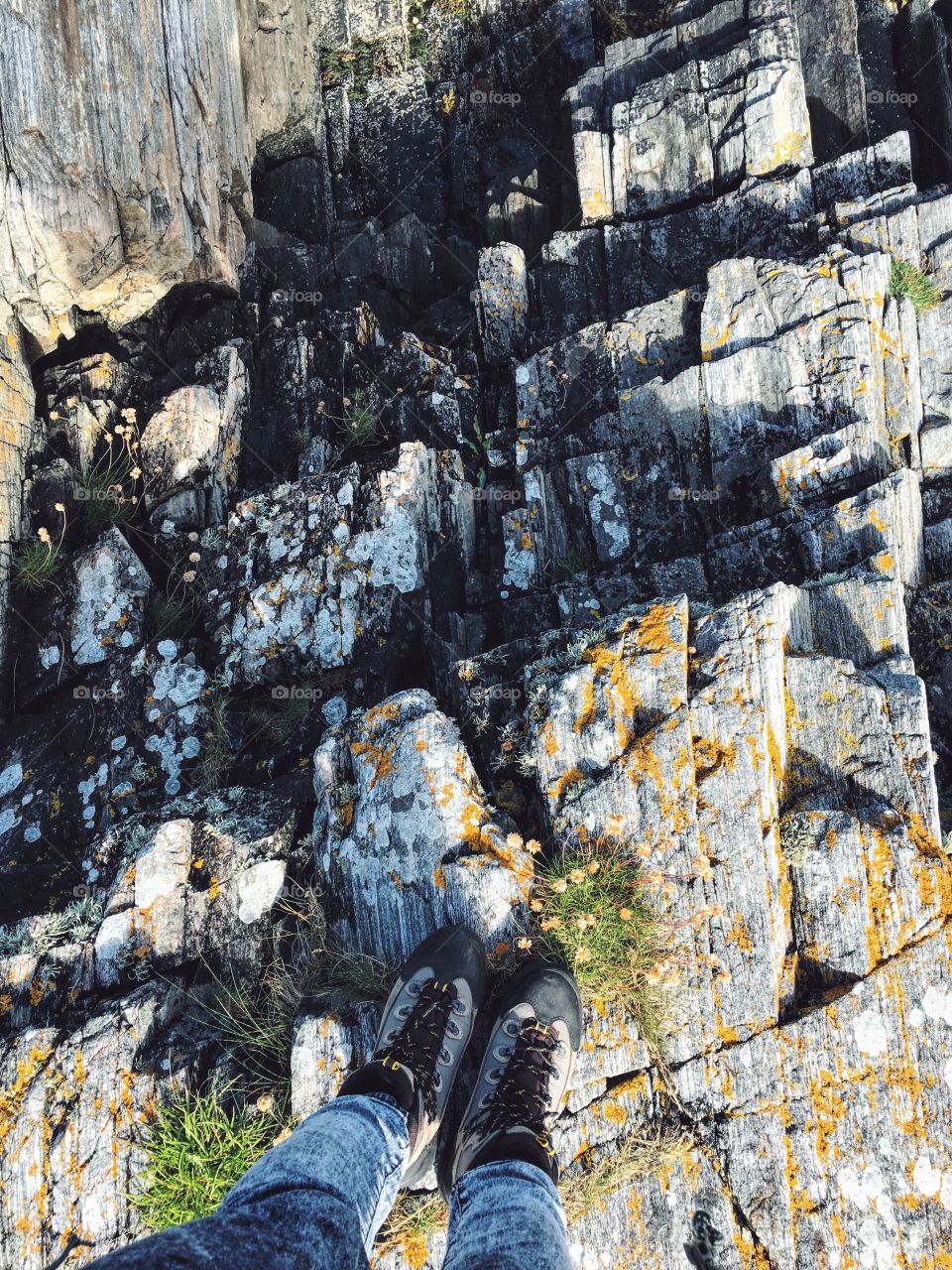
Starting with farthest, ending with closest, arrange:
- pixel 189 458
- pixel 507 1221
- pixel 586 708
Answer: pixel 189 458 → pixel 586 708 → pixel 507 1221

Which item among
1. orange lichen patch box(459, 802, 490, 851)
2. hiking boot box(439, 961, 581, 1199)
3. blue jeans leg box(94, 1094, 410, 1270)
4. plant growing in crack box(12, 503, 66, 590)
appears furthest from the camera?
plant growing in crack box(12, 503, 66, 590)

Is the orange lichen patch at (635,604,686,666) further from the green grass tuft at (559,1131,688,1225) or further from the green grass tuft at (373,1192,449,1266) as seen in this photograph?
the green grass tuft at (373,1192,449,1266)

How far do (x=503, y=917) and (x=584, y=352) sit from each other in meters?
5.43

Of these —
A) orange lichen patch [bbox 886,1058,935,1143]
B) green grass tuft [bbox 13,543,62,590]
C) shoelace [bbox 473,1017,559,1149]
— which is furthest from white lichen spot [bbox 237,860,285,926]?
green grass tuft [bbox 13,543,62,590]

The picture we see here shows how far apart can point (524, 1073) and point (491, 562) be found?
431 centimetres

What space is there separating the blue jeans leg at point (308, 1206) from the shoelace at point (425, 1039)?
26cm

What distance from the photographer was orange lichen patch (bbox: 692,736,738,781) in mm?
4457

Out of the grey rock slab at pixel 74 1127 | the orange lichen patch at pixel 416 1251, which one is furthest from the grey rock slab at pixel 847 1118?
the grey rock slab at pixel 74 1127

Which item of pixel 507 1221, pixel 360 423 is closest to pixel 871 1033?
pixel 507 1221

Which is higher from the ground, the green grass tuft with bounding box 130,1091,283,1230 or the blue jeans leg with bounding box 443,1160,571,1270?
the green grass tuft with bounding box 130,1091,283,1230

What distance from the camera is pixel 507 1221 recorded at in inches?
117

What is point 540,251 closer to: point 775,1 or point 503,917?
point 775,1

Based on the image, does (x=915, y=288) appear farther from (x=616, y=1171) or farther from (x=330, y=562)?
(x=616, y=1171)

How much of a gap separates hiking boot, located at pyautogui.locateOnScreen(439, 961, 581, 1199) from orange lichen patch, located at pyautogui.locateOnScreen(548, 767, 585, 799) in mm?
984
